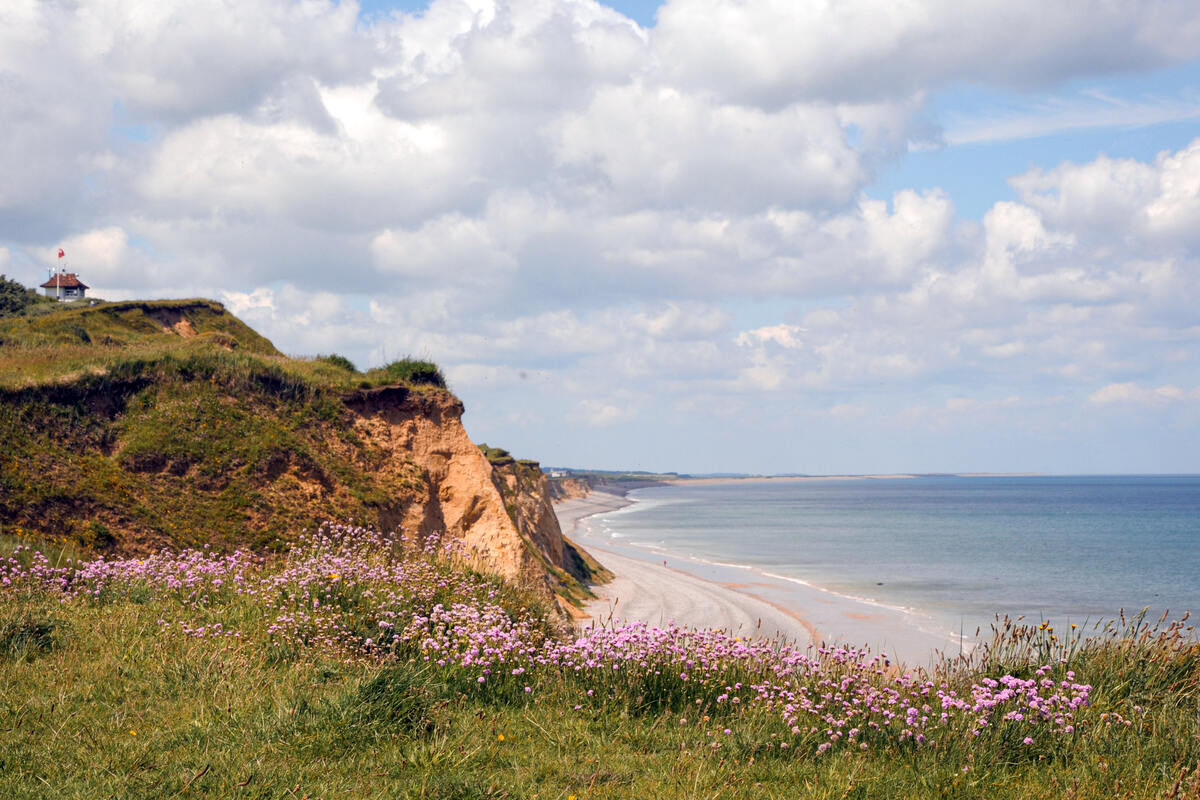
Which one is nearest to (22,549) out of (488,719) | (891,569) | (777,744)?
(488,719)

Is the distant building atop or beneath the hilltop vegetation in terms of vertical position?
atop

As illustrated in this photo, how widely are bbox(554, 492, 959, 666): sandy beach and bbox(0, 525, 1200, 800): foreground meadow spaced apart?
47.2 ft

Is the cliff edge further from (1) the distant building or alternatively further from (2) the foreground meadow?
(1) the distant building

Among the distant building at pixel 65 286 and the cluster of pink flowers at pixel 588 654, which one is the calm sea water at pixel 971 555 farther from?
the distant building at pixel 65 286

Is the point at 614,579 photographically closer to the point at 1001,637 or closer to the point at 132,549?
the point at 132,549

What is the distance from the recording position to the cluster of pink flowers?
7.11 meters

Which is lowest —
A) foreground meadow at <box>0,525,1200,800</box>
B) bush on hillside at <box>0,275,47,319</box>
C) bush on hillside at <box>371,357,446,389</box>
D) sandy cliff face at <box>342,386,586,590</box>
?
foreground meadow at <box>0,525,1200,800</box>

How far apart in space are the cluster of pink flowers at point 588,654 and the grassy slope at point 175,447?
6.72 m

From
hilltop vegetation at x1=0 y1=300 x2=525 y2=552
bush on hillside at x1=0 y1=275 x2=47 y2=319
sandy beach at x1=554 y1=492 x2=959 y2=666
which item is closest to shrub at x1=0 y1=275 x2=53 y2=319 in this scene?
bush on hillside at x1=0 y1=275 x2=47 y2=319

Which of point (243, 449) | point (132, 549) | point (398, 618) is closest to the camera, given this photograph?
point (398, 618)

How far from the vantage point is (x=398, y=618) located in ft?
31.1

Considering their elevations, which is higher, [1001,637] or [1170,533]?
[1001,637]

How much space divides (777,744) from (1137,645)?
16.1 ft

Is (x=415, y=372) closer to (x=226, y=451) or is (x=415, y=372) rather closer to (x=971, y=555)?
(x=226, y=451)
